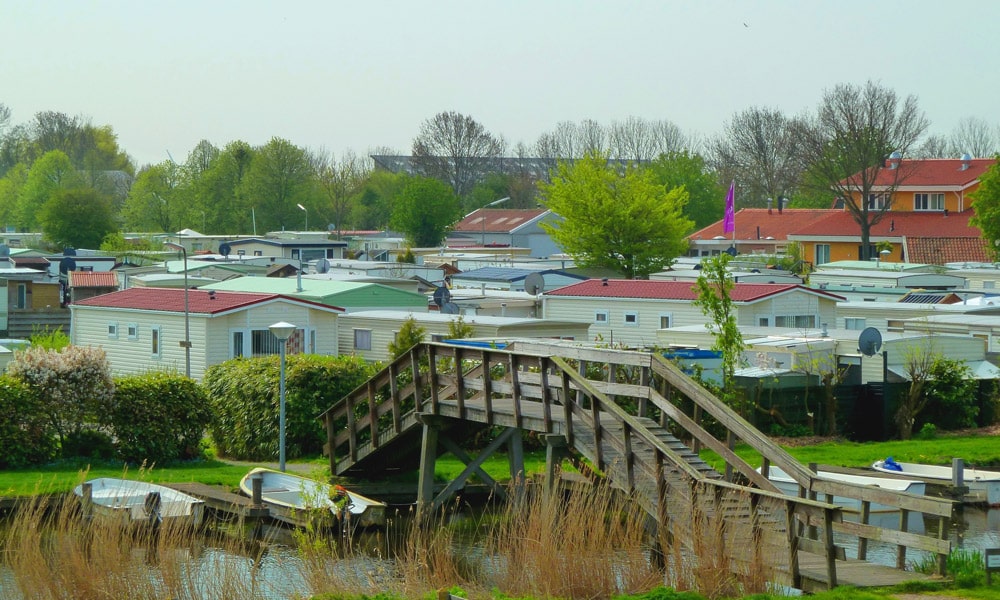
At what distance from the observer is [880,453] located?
84.1ft

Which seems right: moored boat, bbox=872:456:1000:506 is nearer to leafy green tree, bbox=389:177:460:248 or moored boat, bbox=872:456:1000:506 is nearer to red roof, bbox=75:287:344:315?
red roof, bbox=75:287:344:315

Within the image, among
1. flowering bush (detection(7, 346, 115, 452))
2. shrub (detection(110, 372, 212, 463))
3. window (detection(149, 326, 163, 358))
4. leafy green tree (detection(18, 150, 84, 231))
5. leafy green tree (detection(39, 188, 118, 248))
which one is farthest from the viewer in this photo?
leafy green tree (detection(18, 150, 84, 231))

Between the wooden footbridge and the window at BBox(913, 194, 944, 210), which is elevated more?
the window at BBox(913, 194, 944, 210)

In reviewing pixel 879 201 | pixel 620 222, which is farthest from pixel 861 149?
pixel 620 222

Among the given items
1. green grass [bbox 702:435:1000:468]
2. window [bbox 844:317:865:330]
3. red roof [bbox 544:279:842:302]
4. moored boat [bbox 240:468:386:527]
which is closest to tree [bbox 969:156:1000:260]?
window [bbox 844:317:865:330]

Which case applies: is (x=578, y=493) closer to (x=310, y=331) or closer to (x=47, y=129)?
(x=310, y=331)

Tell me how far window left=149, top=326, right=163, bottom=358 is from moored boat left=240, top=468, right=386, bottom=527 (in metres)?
17.1

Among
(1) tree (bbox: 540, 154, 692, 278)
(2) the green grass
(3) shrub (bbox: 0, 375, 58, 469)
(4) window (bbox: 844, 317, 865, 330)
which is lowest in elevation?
(2) the green grass

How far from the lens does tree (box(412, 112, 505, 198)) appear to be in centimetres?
12119

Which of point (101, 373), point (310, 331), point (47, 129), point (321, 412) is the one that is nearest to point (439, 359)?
point (321, 412)

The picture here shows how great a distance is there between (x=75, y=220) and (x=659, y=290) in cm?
5705

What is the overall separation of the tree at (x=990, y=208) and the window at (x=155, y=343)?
43026 millimetres

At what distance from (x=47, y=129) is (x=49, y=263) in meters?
82.1

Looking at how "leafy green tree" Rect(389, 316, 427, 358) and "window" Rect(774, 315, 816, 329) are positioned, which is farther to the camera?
"window" Rect(774, 315, 816, 329)
